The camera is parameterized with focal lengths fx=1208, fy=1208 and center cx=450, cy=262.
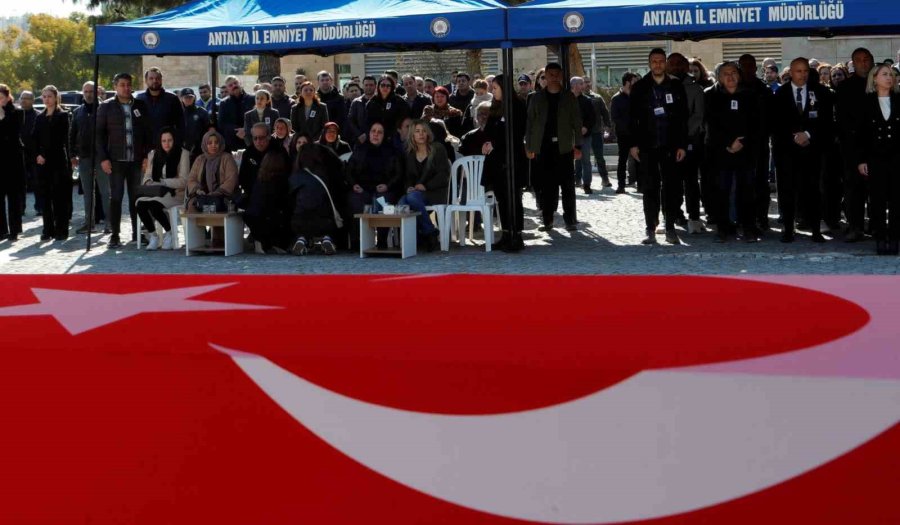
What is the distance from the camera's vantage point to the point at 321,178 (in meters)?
13.0

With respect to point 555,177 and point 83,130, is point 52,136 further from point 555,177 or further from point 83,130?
point 555,177

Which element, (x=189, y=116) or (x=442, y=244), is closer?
(x=442, y=244)

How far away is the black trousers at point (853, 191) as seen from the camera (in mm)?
11914

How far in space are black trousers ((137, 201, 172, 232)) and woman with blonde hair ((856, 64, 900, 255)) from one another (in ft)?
25.3

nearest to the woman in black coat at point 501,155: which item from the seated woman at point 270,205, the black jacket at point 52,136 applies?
the seated woman at point 270,205

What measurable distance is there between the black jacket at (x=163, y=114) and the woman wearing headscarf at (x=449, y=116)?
3.24 metres

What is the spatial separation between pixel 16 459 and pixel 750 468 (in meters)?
1.61

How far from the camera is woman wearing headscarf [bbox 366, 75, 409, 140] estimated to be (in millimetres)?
14625

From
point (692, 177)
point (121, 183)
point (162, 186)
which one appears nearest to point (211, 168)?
point (162, 186)

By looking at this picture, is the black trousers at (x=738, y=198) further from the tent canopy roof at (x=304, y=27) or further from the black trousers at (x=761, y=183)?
the tent canopy roof at (x=304, y=27)

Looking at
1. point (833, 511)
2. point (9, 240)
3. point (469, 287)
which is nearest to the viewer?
point (833, 511)

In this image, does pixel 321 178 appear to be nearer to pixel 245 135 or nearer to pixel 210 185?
pixel 210 185

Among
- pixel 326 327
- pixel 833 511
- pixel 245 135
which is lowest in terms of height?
pixel 833 511

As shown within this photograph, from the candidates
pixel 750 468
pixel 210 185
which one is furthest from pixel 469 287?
pixel 210 185
